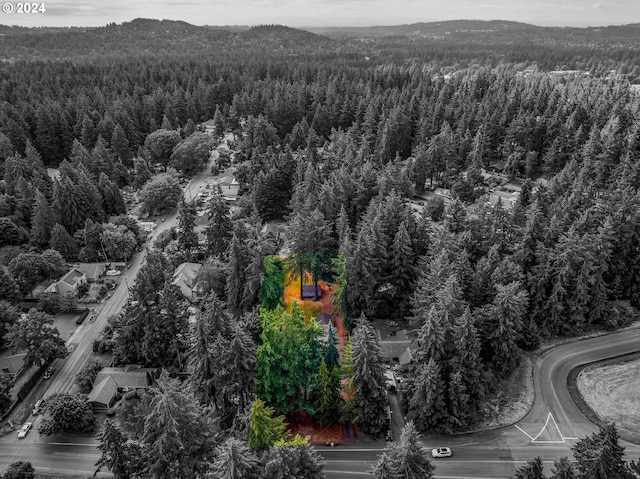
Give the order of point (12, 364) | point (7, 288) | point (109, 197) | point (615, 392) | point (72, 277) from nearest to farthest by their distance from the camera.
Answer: point (615, 392), point (12, 364), point (7, 288), point (72, 277), point (109, 197)

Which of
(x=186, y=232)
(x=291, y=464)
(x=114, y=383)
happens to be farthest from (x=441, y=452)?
(x=186, y=232)

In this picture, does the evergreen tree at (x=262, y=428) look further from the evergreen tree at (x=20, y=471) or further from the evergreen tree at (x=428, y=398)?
the evergreen tree at (x=20, y=471)

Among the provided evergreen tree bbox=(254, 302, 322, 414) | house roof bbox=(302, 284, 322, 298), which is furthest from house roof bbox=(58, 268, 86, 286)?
evergreen tree bbox=(254, 302, 322, 414)

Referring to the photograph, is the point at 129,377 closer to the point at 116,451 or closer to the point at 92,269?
the point at 116,451

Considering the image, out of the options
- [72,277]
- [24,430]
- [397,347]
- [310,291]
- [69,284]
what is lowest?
[24,430]

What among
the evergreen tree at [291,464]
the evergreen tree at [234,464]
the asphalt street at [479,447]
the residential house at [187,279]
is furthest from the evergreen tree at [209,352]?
the residential house at [187,279]

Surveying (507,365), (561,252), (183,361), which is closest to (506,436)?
(507,365)

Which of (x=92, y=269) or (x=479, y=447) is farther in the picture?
(x=92, y=269)
